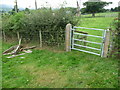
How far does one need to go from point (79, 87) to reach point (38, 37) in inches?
159

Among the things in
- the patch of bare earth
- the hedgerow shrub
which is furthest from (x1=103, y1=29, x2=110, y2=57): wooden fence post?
the patch of bare earth

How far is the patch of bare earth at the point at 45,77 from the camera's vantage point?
2951mm

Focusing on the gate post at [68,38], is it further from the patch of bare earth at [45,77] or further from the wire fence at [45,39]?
the patch of bare earth at [45,77]

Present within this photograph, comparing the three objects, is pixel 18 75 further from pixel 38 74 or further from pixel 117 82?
pixel 117 82

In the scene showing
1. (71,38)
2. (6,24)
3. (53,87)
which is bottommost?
(53,87)

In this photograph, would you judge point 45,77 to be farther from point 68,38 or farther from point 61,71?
point 68,38

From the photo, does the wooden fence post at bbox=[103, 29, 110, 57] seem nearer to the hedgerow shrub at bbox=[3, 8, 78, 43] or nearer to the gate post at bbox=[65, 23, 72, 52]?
the gate post at bbox=[65, 23, 72, 52]

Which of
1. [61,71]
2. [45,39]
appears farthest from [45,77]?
[45,39]

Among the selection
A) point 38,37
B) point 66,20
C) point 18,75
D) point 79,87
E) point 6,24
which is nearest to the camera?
point 79,87

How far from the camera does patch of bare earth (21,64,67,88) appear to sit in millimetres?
2951

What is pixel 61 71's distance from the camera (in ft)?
11.8

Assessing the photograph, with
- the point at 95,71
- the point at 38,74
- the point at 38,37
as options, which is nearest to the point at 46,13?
the point at 38,37

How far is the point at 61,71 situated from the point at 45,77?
1.90 ft

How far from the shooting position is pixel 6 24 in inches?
280
